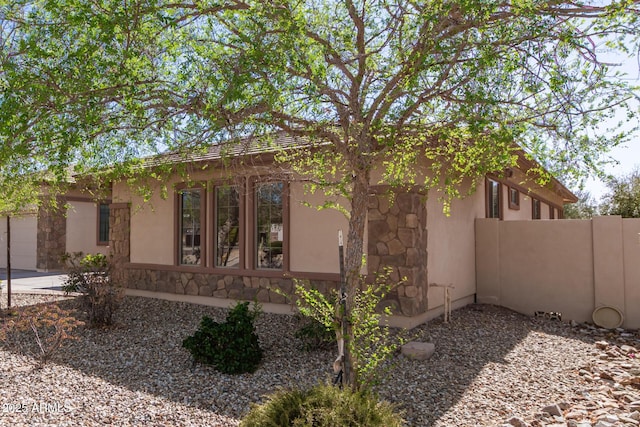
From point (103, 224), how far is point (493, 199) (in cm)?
1347

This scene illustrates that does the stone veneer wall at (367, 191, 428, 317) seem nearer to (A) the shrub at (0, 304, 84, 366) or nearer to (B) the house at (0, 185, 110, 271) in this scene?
(A) the shrub at (0, 304, 84, 366)

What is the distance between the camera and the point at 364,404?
3303 mm

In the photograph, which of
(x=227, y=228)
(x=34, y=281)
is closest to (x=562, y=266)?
(x=227, y=228)

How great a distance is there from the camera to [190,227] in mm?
9875

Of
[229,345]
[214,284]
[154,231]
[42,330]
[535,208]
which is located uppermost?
[535,208]

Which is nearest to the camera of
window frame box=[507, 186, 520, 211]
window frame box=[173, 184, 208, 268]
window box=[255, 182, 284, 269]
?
window box=[255, 182, 284, 269]

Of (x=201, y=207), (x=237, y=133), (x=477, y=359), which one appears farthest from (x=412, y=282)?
(x=201, y=207)

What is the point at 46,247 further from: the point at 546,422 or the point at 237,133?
the point at 546,422

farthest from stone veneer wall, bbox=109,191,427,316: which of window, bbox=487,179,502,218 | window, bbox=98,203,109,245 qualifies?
window, bbox=98,203,109,245

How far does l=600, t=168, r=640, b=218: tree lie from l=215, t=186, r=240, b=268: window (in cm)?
1710

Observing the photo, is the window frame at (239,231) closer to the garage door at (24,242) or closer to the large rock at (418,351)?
the large rock at (418,351)

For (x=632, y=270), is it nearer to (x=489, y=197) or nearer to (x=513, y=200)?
(x=489, y=197)

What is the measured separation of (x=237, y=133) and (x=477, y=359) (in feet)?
13.2

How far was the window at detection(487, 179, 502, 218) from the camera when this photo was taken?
10820mm
